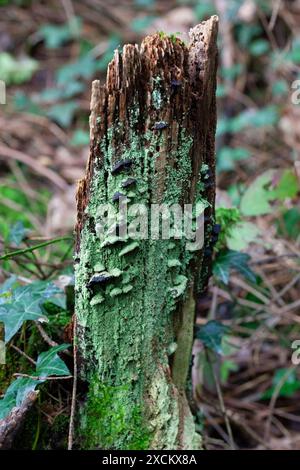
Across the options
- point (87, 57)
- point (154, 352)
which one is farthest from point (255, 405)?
Answer: point (87, 57)

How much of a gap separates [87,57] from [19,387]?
11.4 feet

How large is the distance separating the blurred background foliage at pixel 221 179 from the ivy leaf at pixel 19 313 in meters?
0.12

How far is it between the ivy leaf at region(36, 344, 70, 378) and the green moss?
123 millimetres

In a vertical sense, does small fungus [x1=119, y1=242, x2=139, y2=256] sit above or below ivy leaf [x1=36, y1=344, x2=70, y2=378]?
above

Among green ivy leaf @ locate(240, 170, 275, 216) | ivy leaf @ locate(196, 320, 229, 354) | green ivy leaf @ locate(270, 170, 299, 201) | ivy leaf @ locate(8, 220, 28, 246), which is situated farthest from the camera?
green ivy leaf @ locate(270, 170, 299, 201)

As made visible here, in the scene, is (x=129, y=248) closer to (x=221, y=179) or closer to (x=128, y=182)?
(x=128, y=182)

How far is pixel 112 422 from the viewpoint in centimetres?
138

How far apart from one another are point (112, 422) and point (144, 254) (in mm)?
442

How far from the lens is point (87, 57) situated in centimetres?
427

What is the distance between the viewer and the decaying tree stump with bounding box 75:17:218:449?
122 cm

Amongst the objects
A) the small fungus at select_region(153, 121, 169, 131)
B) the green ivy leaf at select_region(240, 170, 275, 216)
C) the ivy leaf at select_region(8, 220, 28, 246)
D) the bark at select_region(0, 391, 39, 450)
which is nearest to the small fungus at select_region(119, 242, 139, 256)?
the small fungus at select_region(153, 121, 169, 131)

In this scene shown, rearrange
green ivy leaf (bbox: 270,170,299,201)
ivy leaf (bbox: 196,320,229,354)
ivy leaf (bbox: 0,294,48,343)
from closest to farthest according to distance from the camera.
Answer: ivy leaf (bbox: 0,294,48,343) < ivy leaf (bbox: 196,320,229,354) < green ivy leaf (bbox: 270,170,299,201)

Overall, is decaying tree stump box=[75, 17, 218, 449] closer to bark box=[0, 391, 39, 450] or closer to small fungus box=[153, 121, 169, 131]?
small fungus box=[153, 121, 169, 131]
